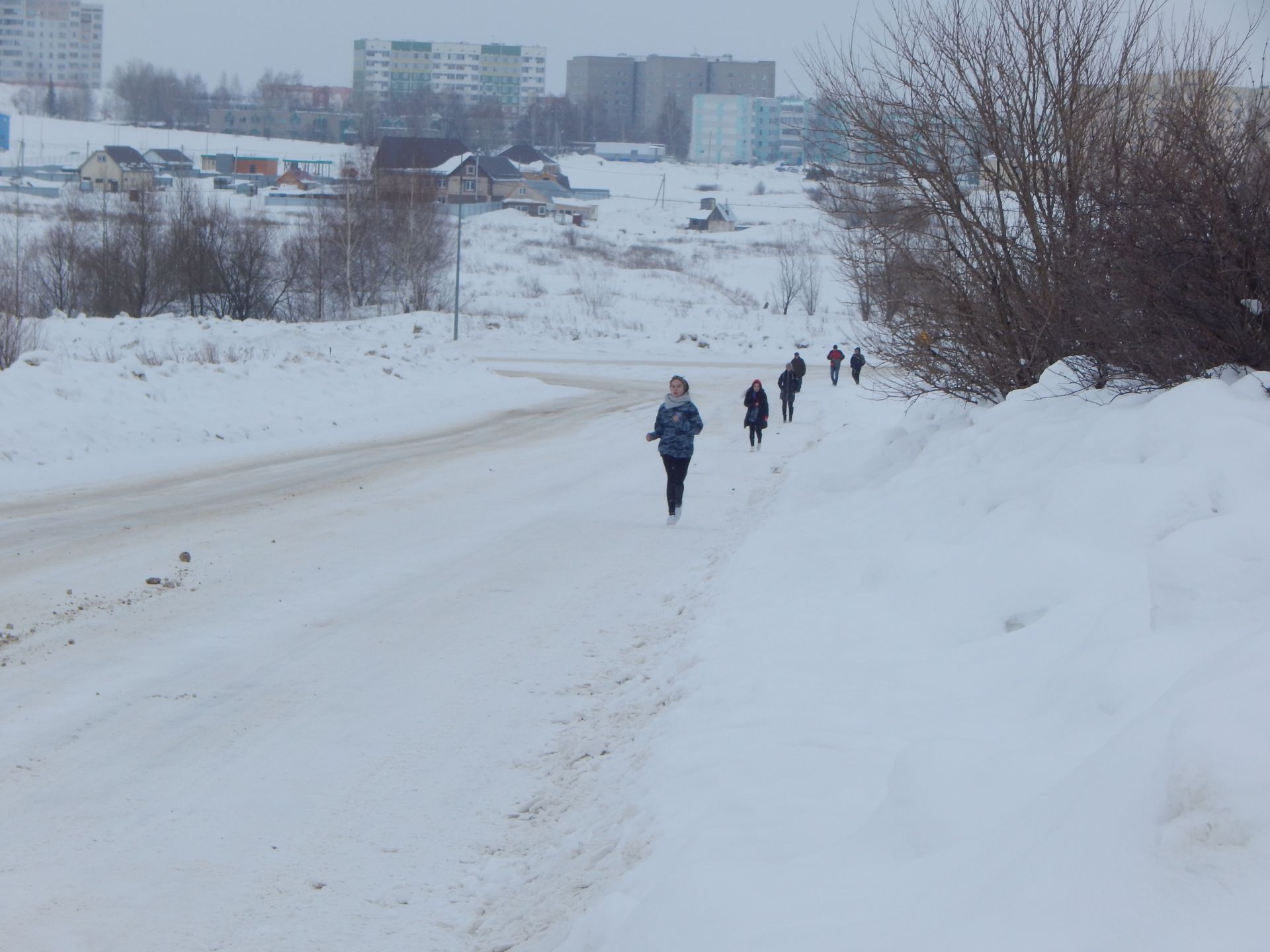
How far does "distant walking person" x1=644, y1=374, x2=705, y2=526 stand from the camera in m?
12.9

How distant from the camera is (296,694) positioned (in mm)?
6660

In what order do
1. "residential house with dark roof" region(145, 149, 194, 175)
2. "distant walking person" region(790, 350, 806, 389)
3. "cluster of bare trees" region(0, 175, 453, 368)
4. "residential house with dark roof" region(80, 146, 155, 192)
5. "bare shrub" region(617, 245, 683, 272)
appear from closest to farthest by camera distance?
"distant walking person" region(790, 350, 806, 389)
"cluster of bare trees" region(0, 175, 453, 368)
"bare shrub" region(617, 245, 683, 272)
"residential house with dark roof" region(80, 146, 155, 192)
"residential house with dark roof" region(145, 149, 194, 175)

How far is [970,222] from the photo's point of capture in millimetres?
14070

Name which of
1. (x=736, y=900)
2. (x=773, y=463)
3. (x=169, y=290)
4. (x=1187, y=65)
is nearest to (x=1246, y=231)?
(x=1187, y=65)

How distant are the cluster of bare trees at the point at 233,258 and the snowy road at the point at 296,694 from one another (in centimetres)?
2857

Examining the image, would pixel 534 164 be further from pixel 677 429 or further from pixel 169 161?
pixel 677 429

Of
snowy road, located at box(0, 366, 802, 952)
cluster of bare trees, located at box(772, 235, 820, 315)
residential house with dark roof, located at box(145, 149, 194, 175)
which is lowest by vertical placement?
snowy road, located at box(0, 366, 802, 952)

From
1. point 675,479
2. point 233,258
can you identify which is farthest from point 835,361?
point 233,258

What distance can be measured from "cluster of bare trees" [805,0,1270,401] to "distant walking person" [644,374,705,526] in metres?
3.35

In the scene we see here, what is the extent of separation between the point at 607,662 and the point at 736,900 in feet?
12.9

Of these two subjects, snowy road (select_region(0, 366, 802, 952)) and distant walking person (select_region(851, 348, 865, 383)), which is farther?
distant walking person (select_region(851, 348, 865, 383))

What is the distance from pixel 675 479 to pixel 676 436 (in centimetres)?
49

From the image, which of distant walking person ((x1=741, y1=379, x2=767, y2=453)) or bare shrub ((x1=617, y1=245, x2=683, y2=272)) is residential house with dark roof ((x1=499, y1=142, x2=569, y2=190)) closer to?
bare shrub ((x1=617, y1=245, x2=683, y2=272))

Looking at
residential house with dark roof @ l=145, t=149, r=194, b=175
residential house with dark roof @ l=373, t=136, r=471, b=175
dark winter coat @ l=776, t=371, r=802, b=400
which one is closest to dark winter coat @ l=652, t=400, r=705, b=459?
dark winter coat @ l=776, t=371, r=802, b=400
